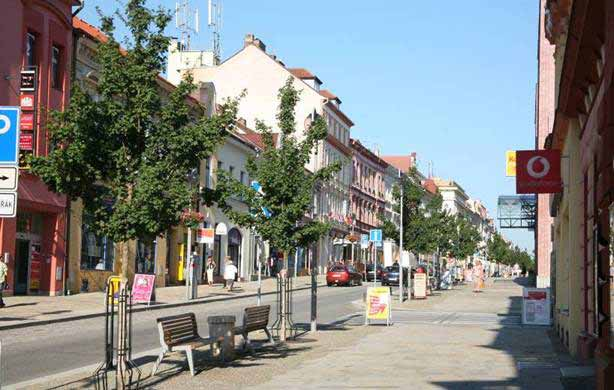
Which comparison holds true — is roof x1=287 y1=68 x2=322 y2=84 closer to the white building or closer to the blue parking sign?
the white building

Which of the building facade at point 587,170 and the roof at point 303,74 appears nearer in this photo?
the building facade at point 587,170

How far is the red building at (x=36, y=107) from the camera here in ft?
101

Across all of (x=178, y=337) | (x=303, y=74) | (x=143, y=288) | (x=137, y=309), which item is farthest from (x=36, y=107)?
(x=303, y=74)

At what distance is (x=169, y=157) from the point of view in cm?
1386

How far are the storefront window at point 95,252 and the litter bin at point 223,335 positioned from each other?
21.6 m

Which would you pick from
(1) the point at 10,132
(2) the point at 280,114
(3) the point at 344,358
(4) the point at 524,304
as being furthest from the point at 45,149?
(1) the point at 10,132

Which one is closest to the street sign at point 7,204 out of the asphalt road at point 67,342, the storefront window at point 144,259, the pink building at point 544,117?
the asphalt road at point 67,342

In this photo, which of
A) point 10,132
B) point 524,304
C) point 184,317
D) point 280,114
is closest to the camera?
point 10,132

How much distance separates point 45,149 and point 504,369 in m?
22.2

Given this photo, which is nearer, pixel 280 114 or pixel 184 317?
pixel 184 317

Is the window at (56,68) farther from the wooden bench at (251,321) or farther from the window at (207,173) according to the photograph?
the wooden bench at (251,321)

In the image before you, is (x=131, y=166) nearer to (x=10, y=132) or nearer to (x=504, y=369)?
(x=10, y=132)

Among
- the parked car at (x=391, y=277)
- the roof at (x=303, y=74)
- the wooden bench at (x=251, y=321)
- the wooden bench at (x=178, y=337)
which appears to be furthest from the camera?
the roof at (x=303, y=74)

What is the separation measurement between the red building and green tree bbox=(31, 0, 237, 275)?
16.1m
